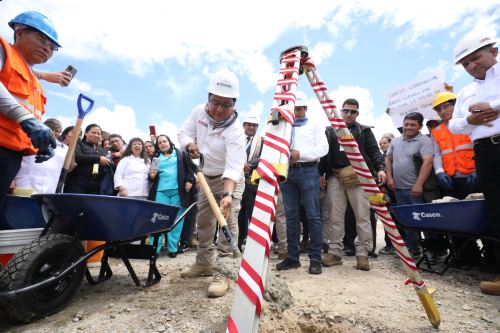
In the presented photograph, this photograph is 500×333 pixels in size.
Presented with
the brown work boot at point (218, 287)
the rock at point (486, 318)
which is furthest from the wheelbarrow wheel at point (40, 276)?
the rock at point (486, 318)

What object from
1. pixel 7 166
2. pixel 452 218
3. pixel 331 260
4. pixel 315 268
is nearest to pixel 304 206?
pixel 315 268

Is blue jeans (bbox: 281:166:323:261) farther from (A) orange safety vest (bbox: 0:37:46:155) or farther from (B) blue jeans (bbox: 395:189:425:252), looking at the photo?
(A) orange safety vest (bbox: 0:37:46:155)

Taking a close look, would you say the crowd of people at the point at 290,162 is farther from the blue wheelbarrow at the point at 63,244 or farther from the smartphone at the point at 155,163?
the blue wheelbarrow at the point at 63,244

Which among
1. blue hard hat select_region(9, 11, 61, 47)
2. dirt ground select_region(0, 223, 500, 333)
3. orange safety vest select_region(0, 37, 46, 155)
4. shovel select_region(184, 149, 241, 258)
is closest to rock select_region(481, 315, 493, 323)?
dirt ground select_region(0, 223, 500, 333)

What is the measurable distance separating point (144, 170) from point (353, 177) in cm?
335

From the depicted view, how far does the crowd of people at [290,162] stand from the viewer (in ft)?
7.43

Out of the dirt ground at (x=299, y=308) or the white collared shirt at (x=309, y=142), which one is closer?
the dirt ground at (x=299, y=308)

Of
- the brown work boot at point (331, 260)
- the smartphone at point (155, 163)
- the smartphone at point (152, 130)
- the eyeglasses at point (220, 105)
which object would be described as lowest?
the brown work boot at point (331, 260)

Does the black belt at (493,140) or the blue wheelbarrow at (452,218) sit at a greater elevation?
the black belt at (493,140)

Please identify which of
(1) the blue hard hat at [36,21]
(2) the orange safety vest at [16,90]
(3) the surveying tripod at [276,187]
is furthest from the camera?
(1) the blue hard hat at [36,21]

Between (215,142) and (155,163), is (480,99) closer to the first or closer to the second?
(215,142)

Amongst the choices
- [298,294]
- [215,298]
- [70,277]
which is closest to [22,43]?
[70,277]

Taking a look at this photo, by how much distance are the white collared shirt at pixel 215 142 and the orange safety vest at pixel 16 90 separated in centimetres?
131

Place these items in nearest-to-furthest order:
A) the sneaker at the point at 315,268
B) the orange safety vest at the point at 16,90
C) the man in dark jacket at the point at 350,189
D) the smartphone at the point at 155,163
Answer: the orange safety vest at the point at 16,90, the sneaker at the point at 315,268, the man in dark jacket at the point at 350,189, the smartphone at the point at 155,163
